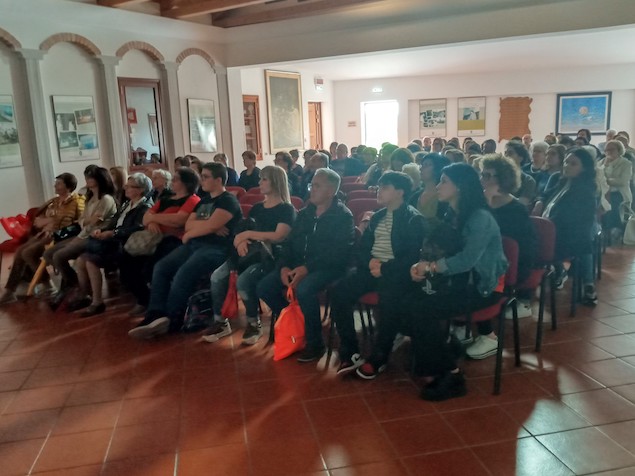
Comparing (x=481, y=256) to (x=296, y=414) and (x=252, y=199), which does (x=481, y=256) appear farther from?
(x=252, y=199)

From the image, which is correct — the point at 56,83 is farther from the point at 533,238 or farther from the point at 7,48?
the point at 533,238

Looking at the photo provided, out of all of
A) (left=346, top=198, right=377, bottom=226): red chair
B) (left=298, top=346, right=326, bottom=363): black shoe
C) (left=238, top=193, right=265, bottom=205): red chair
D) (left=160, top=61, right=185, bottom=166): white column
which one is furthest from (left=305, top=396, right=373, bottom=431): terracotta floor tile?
(left=160, top=61, right=185, bottom=166): white column

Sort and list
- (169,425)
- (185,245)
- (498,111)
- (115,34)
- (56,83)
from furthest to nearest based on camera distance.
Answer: (498,111)
(115,34)
(56,83)
(185,245)
(169,425)

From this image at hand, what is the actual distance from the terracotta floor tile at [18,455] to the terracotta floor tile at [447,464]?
165 centimetres

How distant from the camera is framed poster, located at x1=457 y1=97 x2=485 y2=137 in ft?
42.9

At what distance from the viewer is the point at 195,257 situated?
3693 mm

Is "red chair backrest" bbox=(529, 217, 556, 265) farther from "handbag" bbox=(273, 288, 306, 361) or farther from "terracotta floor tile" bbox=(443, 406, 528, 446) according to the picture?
"handbag" bbox=(273, 288, 306, 361)

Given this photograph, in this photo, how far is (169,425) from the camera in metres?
2.57

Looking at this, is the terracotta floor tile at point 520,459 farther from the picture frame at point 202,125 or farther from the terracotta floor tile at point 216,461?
the picture frame at point 202,125

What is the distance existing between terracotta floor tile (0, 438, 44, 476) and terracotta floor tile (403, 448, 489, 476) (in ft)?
5.42

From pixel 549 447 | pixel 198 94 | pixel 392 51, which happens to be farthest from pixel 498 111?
pixel 549 447

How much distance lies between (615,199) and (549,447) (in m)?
4.26

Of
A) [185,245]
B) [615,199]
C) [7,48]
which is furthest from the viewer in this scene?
[7,48]

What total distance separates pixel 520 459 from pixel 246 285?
197 cm
